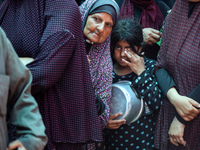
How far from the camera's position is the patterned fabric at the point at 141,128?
8.48ft

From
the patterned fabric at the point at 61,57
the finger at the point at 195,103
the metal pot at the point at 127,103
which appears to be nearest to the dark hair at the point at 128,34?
the metal pot at the point at 127,103

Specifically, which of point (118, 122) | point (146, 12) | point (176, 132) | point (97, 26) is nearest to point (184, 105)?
point (176, 132)

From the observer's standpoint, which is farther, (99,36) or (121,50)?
(121,50)

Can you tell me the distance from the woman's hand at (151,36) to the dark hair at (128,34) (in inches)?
6.8

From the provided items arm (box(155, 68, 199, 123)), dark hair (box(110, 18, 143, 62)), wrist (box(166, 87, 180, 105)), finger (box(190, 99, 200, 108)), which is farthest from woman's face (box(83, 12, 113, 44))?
finger (box(190, 99, 200, 108))

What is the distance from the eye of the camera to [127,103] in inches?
101

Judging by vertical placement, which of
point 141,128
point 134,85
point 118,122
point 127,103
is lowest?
point 141,128

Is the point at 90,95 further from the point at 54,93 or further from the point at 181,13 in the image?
the point at 181,13

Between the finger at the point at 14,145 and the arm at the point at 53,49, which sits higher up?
the arm at the point at 53,49

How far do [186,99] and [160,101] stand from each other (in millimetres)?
251

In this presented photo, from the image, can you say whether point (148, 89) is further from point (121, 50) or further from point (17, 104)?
point (17, 104)

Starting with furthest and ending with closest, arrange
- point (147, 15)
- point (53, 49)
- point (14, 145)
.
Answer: point (147, 15) < point (53, 49) < point (14, 145)

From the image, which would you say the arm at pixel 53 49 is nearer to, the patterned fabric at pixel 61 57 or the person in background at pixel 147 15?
the patterned fabric at pixel 61 57

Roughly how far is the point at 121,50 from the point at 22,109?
4.76 feet
